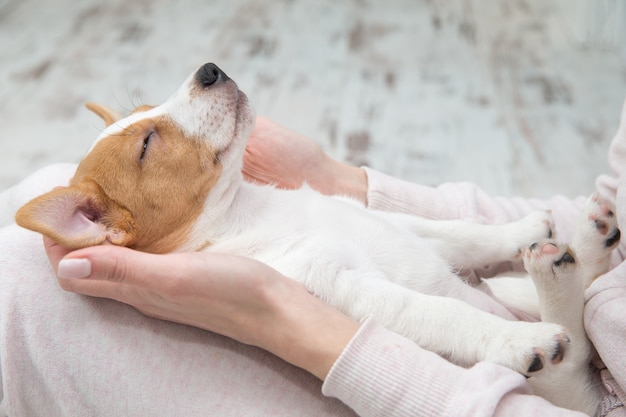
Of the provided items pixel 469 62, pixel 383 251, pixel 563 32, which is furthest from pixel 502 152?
pixel 383 251

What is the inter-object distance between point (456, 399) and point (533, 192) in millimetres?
1899

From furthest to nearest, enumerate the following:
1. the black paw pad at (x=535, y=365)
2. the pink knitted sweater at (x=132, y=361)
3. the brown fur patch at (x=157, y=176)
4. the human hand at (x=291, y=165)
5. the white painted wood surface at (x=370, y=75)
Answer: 1. the white painted wood surface at (x=370, y=75)
2. the human hand at (x=291, y=165)
3. the brown fur patch at (x=157, y=176)
4. the pink knitted sweater at (x=132, y=361)
5. the black paw pad at (x=535, y=365)

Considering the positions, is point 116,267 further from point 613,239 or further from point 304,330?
point 613,239

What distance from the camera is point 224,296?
52.5 inches

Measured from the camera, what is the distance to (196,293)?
131 cm

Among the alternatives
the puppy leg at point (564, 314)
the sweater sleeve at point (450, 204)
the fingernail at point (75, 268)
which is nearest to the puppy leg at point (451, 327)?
the puppy leg at point (564, 314)

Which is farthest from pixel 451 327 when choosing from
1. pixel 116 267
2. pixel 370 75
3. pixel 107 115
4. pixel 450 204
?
pixel 370 75

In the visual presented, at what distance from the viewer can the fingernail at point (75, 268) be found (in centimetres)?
122

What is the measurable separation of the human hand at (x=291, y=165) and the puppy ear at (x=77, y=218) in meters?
0.54

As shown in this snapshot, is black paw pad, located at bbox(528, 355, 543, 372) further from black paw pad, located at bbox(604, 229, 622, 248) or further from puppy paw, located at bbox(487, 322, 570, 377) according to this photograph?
black paw pad, located at bbox(604, 229, 622, 248)

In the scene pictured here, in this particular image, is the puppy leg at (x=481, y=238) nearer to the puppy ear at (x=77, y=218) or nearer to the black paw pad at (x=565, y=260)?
the black paw pad at (x=565, y=260)

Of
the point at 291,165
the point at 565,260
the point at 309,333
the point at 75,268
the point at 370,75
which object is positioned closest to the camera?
the point at 75,268

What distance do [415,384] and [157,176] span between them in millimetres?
717

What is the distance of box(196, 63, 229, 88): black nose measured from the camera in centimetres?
161
